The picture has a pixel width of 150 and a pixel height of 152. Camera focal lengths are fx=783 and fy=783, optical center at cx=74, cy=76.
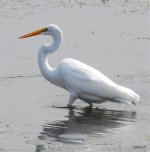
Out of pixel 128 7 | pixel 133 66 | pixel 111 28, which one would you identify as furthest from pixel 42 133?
pixel 128 7

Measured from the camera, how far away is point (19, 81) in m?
16.1

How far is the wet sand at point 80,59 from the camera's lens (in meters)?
11.7

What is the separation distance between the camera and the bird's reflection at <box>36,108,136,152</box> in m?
11.7

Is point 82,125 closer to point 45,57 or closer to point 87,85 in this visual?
point 87,85

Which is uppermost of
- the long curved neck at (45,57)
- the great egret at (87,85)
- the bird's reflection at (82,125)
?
the long curved neck at (45,57)

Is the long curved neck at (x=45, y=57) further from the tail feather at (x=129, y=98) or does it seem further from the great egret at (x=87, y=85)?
the tail feather at (x=129, y=98)

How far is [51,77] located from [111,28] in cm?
784

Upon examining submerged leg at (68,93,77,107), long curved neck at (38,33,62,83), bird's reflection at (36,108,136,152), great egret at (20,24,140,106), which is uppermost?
long curved neck at (38,33,62,83)

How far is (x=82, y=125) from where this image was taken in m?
12.9

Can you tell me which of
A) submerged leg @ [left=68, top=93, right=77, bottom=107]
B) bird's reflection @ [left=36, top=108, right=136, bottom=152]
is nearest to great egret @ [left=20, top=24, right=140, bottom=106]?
submerged leg @ [left=68, top=93, right=77, bottom=107]

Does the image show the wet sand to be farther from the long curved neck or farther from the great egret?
the long curved neck

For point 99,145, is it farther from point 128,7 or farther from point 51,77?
point 128,7

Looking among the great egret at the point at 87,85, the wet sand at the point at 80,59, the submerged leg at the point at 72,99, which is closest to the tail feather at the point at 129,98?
the great egret at the point at 87,85

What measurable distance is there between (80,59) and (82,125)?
565 cm
